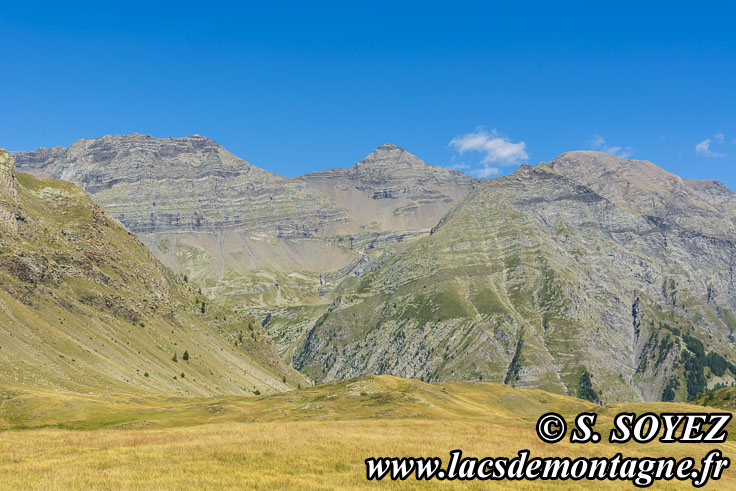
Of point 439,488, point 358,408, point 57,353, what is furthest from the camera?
point 57,353

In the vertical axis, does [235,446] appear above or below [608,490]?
below

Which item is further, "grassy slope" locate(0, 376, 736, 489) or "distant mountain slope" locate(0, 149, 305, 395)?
"distant mountain slope" locate(0, 149, 305, 395)

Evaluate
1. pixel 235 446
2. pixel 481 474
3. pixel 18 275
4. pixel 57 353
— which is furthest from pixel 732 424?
pixel 18 275

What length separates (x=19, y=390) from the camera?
95875mm

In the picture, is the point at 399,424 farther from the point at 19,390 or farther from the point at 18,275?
the point at 18,275

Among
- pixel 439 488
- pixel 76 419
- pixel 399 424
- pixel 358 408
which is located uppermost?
pixel 439 488

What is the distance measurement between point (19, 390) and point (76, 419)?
19911mm

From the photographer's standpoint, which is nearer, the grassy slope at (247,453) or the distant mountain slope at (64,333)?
the grassy slope at (247,453)

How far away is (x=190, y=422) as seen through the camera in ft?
267

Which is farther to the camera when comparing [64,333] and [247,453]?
[64,333]

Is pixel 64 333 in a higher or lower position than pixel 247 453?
lower

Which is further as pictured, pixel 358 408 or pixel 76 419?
pixel 358 408

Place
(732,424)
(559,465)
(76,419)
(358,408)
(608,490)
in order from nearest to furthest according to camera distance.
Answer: (608,490), (559,465), (732,424), (76,419), (358,408)

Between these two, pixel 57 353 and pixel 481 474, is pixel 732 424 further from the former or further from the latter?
pixel 57 353
